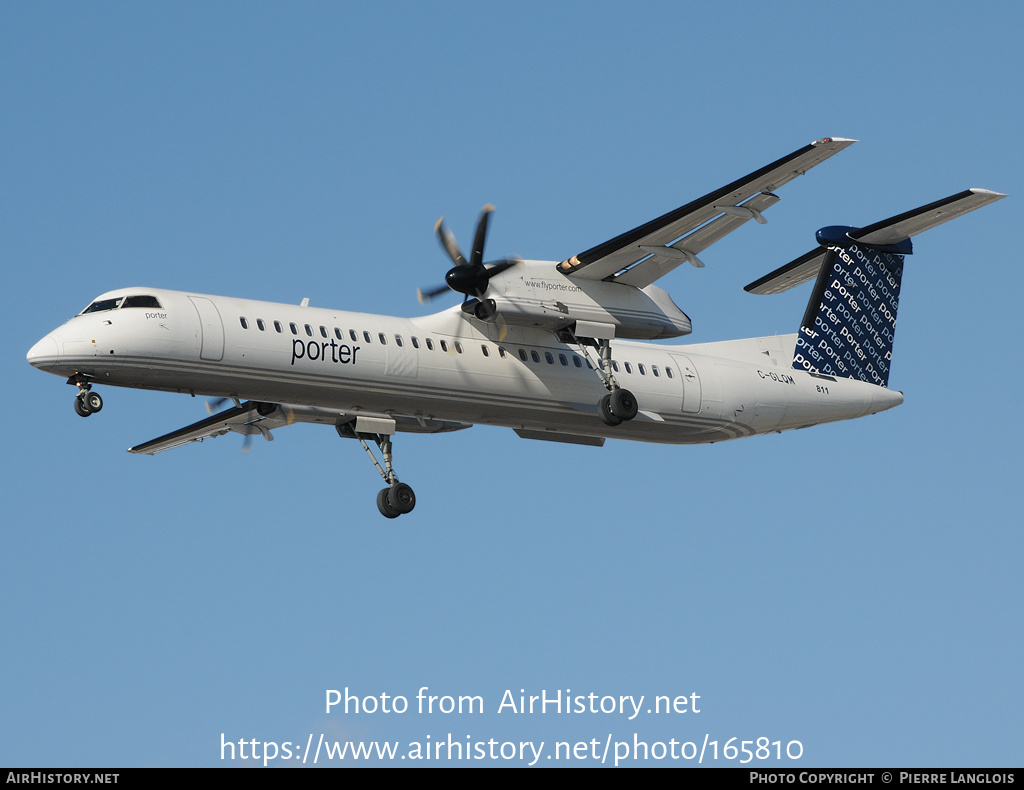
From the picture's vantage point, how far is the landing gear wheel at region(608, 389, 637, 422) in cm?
2252

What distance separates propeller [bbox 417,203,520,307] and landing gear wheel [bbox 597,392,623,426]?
8.29 feet

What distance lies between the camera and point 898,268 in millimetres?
26656

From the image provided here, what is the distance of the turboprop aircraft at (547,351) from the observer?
1947 centimetres

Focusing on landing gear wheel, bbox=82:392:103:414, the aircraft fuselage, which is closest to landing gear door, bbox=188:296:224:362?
the aircraft fuselage

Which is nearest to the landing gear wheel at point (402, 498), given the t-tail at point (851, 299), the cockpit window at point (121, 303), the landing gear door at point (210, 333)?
the landing gear door at point (210, 333)

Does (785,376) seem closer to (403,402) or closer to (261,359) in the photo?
(403,402)

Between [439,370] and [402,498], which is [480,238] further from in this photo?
[402,498]

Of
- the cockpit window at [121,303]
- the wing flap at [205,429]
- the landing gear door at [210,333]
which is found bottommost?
the landing gear door at [210,333]

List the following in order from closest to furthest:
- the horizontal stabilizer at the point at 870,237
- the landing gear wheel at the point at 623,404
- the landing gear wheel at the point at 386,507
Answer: the landing gear wheel at the point at 623,404 → the landing gear wheel at the point at 386,507 → the horizontal stabilizer at the point at 870,237

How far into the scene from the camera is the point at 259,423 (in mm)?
24062

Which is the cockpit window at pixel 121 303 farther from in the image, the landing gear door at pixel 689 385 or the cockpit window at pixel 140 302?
the landing gear door at pixel 689 385

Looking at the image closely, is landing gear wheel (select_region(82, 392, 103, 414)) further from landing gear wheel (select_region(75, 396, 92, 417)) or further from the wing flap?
the wing flap

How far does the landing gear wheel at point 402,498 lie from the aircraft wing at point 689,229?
4.53 meters
